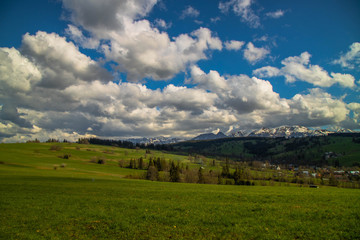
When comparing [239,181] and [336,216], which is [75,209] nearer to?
[336,216]

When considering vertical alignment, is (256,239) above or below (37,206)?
above

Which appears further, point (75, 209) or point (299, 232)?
point (75, 209)

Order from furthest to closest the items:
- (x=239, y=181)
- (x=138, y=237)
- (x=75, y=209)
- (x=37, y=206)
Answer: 1. (x=239, y=181)
2. (x=37, y=206)
3. (x=75, y=209)
4. (x=138, y=237)

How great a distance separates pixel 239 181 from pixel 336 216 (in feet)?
370

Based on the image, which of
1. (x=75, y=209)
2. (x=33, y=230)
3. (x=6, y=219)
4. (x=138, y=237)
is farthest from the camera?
(x=75, y=209)

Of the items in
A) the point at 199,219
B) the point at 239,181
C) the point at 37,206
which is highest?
the point at 199,219

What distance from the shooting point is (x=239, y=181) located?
123m

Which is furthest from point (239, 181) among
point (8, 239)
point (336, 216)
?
point (8, 239)

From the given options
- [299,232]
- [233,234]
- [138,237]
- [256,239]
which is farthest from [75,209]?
[299,232]

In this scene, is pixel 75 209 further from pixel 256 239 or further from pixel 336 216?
pixel 336 216

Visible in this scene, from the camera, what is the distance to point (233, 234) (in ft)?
45.6

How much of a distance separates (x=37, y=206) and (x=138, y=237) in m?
19.2

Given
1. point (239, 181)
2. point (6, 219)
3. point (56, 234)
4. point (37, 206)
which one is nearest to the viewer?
point (56, 234)

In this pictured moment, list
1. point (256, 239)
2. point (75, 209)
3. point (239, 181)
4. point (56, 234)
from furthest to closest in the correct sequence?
point (239, 181), point (75, 209), point (56, 234), point (256, 239)
